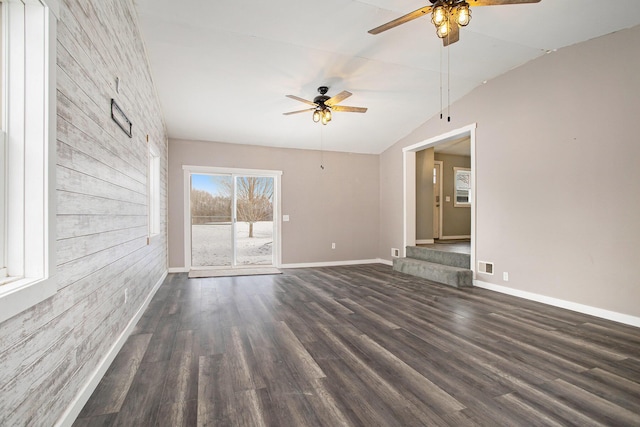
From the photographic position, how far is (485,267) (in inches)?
187

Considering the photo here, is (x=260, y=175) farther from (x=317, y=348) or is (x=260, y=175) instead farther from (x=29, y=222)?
(x=29, y=222)

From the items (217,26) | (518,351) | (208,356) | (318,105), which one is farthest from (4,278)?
(318,105)

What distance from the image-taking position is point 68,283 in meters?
1.67

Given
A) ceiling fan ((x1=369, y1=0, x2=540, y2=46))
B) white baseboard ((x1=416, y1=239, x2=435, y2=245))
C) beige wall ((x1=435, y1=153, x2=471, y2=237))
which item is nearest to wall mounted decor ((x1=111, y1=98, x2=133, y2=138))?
ceiling fan ((x1=369, y1=0, x2=540, y2=46))

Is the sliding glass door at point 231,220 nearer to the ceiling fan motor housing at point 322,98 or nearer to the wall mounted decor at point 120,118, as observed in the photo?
the ceiling fan motor housing at point 322,98

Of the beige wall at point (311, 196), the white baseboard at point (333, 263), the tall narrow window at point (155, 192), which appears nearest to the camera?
the tall narrow window at point (155, 192)

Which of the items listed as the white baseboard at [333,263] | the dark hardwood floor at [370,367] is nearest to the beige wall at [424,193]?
the white baseboard at [333,263]

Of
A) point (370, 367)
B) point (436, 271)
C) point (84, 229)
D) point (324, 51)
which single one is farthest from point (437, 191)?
point (84, 229)

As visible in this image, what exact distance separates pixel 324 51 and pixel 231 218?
3.87 metres

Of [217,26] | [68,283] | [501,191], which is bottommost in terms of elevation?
[68,283]

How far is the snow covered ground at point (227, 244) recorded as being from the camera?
20.6 feet

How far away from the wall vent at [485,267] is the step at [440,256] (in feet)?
0.84

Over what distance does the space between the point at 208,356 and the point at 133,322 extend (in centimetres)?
115

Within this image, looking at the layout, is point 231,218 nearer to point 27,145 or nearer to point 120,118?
point 120,118
